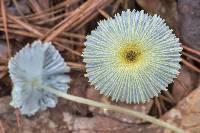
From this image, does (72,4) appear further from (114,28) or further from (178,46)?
(178,46)

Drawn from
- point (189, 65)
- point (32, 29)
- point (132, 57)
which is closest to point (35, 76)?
point (132, 57)

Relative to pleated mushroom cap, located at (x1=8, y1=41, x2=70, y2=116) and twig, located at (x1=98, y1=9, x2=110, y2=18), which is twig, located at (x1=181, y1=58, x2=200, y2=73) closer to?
twig, located at (x1=98, y1=9, x2=110, y2=18)

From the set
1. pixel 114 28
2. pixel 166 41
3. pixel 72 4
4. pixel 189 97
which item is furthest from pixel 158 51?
pixel 72 4

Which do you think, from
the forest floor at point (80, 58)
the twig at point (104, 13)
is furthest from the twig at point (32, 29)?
the twig at point (104, 13)

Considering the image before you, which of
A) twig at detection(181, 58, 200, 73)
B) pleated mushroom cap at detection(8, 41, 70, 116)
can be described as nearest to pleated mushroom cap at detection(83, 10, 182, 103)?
pleated mushroom cap at detection(8, 41, 70, 116)

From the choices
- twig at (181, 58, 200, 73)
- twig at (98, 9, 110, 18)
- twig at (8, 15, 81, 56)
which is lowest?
twig at (181, 58, 200, 73)

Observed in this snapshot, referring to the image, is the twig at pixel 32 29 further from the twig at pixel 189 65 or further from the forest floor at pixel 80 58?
the twig at pixel 189 65
